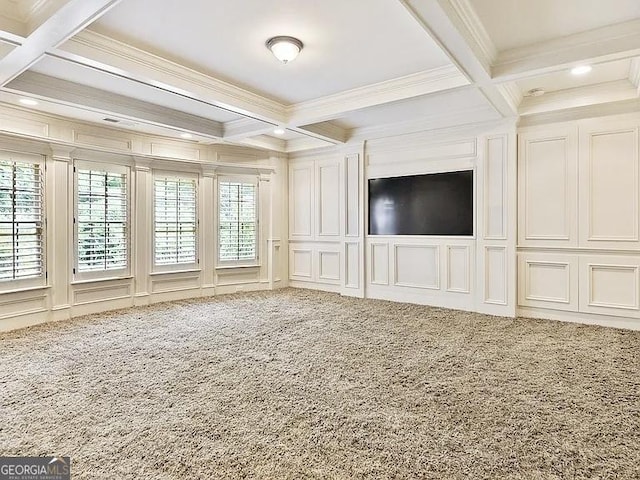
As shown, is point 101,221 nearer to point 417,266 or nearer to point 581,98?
point 417,266

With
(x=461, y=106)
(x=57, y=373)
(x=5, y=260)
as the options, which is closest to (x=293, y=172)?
(x=461, y=106)

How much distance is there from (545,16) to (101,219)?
218 inches

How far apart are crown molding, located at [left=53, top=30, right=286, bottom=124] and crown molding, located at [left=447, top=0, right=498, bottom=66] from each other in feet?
7.96

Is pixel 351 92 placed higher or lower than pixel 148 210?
higher

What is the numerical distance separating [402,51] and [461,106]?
1853mm

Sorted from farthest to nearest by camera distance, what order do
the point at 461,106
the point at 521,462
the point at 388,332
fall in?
the point at 461,106
the point at 388,332
the point at 521,462

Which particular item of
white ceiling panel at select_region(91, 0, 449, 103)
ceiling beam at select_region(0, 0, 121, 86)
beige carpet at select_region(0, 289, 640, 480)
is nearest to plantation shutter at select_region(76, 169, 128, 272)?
beige carpet at select_region(0, 289, 640, 480)

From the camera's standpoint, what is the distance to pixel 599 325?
454cm

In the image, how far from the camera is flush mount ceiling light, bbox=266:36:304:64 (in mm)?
3123

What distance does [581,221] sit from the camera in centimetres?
459

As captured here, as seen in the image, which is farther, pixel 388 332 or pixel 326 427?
pixel 388 332

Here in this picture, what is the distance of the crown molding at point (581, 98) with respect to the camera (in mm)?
4195

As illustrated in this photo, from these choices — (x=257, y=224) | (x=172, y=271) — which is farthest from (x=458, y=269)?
(x=172, y=271)

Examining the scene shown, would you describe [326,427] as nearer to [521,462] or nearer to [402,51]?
[521,462]
